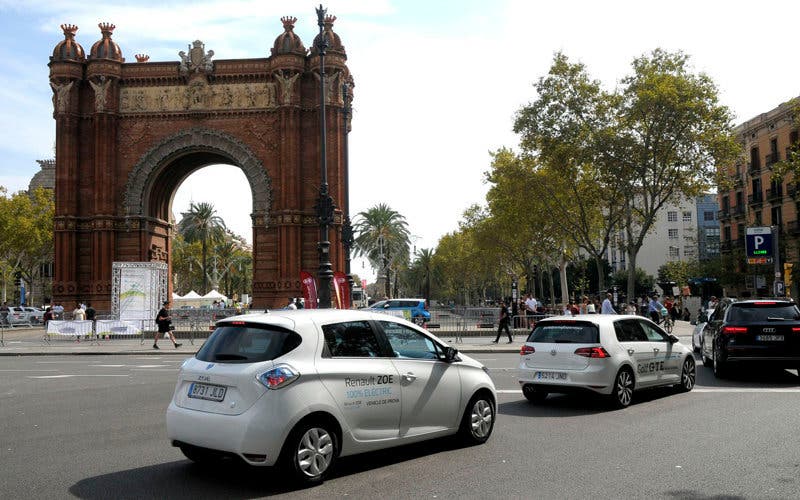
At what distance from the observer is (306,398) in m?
6.11

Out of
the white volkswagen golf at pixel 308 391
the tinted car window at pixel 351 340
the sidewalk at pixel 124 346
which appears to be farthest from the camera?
the sidewalk at pixel 124 346

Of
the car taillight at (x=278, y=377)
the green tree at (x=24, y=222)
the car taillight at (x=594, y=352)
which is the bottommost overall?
the car taillight at (x=594, y=352)

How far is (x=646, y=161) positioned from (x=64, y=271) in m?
31.2

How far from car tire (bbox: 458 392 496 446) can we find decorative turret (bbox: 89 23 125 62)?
38331 mm

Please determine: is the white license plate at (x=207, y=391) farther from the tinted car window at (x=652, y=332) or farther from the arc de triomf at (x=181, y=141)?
the arc de triomf at (x=181, y=141)

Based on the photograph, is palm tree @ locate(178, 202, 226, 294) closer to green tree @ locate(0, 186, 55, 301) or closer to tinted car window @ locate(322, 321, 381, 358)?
green tree @ locate(0, 186, 55, 301)

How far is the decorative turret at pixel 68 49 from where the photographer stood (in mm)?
39375

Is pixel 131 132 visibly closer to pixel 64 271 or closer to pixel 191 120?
pixel 191 120

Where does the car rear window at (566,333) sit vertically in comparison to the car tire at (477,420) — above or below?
above

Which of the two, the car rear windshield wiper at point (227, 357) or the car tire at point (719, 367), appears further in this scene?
the car tire at point (719, 367)

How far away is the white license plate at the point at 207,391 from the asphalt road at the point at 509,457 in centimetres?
79

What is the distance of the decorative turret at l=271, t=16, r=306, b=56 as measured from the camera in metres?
39.3

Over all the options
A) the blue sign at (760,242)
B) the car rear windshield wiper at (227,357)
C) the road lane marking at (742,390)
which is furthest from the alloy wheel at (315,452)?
the blue sign at (760,242)

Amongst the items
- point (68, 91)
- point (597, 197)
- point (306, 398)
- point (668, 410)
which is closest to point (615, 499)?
point (306, 398)
